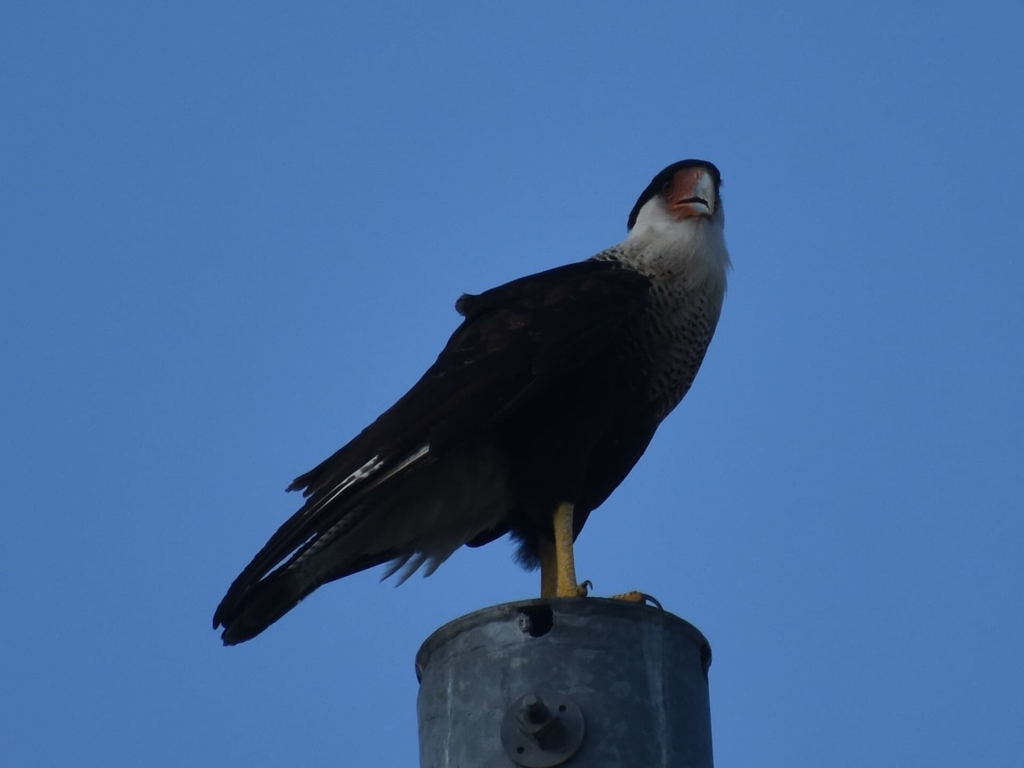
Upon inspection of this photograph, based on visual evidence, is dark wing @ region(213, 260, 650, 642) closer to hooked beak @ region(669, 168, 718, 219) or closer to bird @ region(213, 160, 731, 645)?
bird @ region(213, 160, 731, 645)

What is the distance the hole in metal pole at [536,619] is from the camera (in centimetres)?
411

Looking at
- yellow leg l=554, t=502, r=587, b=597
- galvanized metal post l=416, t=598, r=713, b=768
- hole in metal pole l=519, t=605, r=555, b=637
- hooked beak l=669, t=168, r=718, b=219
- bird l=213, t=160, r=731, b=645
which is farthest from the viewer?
hooked beak l=669, t=168, r=718, b=219

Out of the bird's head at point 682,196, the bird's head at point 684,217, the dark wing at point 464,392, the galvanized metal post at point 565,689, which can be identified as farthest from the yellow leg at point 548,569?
the galvanized metal post at point 565,689

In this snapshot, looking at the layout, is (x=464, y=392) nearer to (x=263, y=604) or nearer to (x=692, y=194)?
(x=263, y=604)

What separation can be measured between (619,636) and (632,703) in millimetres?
193

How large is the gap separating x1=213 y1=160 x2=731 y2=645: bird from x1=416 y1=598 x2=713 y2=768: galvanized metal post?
3.33 feet

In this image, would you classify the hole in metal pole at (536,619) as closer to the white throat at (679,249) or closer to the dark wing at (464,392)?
the dark wing at (464,392)

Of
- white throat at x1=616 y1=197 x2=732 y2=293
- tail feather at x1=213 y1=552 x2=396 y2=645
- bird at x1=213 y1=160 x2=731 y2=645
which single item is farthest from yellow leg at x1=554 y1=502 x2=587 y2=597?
white throat at x1=616 y1=197 x2=732 y2=293

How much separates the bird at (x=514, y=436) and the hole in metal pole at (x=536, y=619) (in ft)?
3.34

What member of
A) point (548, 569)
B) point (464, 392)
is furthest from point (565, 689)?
point (548, 569)

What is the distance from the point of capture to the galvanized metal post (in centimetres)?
390

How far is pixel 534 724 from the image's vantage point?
12.8 feet

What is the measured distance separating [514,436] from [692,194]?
5.07ft

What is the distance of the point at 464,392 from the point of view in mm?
5516
